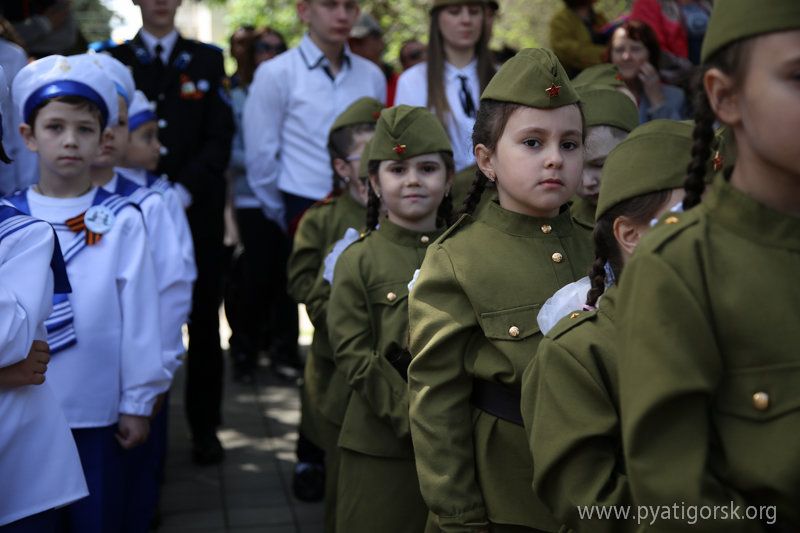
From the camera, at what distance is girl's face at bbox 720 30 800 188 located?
1.79m

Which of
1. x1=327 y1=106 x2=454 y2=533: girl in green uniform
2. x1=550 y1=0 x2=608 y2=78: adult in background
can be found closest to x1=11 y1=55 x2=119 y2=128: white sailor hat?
x1=327 y1=106 x2=454 y2=533: girl in green uniform

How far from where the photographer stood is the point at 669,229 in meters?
1.96

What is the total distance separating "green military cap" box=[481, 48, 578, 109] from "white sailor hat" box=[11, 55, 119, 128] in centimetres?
182

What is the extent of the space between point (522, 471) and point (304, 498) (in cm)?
296

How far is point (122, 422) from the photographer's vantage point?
4215mm

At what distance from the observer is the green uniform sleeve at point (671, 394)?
1.88m

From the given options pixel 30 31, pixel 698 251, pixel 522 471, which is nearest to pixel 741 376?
pixel 698 251

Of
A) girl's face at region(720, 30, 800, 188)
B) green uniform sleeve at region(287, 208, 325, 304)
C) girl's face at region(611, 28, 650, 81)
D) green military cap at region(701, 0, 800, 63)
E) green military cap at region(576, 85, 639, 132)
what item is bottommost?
green uniform sleeve at region(287, 208, 325, 304)

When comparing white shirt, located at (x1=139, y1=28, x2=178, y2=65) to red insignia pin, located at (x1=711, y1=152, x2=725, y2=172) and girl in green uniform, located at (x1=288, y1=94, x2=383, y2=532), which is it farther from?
red insignia pin, located at (x1=711, y1=152, x2=725, y2=172)

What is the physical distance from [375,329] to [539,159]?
1.27m

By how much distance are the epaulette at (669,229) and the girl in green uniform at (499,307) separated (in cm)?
101

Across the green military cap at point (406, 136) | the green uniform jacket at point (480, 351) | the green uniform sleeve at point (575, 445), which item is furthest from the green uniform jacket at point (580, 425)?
the green military cap at point (406, 136)

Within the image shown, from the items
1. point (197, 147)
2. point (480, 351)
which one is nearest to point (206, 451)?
point (197, 147)

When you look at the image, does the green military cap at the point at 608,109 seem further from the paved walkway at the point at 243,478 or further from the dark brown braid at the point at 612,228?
the paved walkway at the point at 243,478
